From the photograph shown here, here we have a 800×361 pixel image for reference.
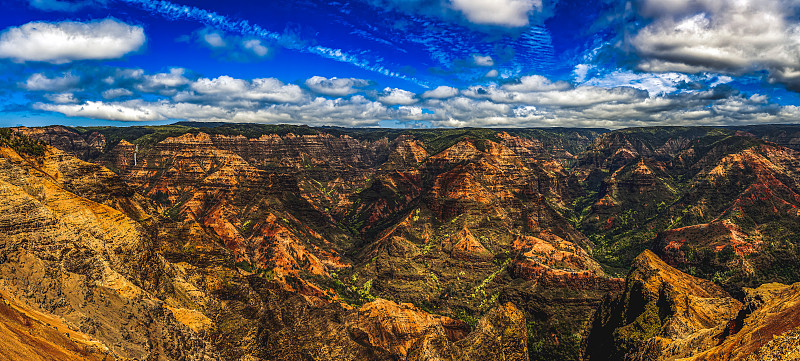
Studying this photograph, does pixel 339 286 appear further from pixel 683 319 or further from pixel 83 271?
pixel 683 319

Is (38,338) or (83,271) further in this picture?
(83,271)

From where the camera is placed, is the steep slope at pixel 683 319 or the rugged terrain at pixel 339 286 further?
the rugged terrain at pixel 339 286

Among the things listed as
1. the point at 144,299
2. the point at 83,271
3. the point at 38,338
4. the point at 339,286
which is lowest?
the point at 339,286

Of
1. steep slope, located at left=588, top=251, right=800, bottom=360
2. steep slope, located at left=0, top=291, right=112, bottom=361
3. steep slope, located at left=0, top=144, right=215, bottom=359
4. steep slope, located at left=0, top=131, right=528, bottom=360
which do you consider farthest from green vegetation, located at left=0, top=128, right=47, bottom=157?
steep slope, located at left=588, top=251, right=800, bottom=360

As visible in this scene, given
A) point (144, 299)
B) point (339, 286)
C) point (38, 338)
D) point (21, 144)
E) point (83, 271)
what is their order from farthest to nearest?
point (339, 286) < point (21, 144) < point (144, 299) < point (83, 271) < point (38, 338)

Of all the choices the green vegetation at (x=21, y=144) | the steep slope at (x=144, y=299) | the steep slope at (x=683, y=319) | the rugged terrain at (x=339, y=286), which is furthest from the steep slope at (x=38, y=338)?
the green vegetation at (x=21, y=144)

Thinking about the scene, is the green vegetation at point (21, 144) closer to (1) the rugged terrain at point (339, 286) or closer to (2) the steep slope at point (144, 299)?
(1) the rugged terrain at point (339, 286)

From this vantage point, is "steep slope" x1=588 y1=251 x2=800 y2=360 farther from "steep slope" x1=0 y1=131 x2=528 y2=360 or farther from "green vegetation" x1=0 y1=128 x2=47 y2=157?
"green vegetation" x1=0 y1=128 x2=47 y2=157

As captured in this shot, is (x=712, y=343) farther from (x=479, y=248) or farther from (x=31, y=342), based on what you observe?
(x=479, y=248)

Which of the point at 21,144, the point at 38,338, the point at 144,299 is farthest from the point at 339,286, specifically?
the point at 38,338

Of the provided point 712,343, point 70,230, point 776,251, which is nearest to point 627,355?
point 712,343

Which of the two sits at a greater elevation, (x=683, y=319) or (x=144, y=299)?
(x=144, y=299)
